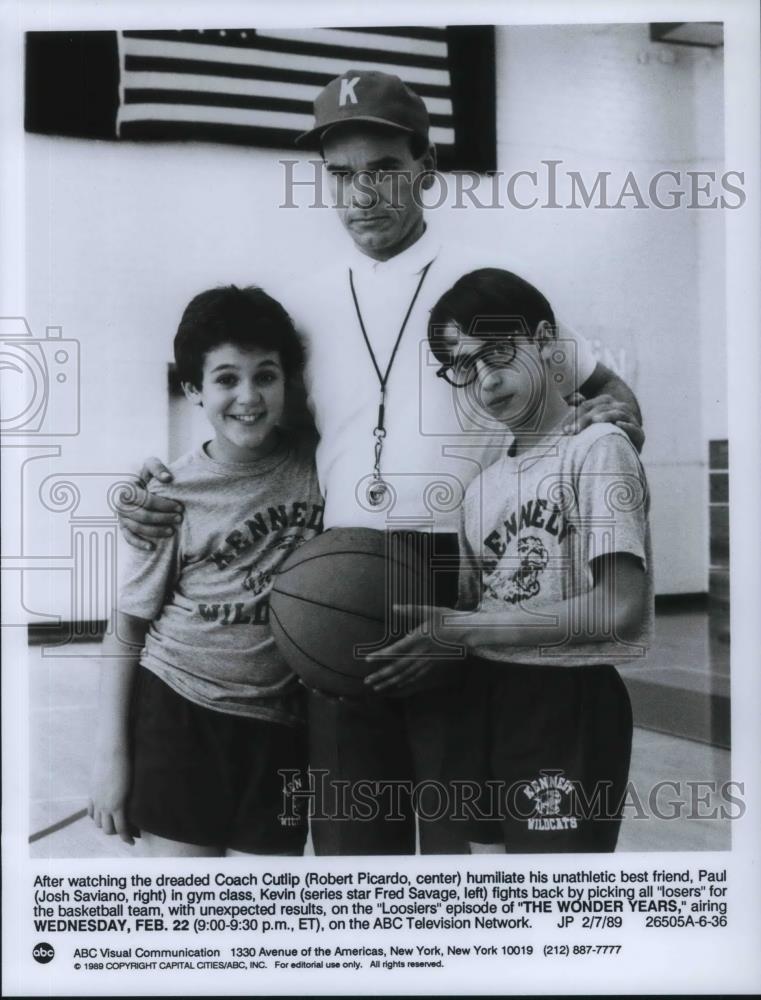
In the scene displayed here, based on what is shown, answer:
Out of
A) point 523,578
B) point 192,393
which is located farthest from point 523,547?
point 192,393

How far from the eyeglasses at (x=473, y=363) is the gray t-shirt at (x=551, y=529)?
262 mm

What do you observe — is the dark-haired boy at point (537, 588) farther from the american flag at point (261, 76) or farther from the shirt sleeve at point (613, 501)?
the american flag at point (261, 76)

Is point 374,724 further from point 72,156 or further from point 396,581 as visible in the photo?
point 72,156

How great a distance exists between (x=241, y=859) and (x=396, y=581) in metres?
1.00

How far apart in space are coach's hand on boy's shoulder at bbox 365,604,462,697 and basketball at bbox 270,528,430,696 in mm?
23

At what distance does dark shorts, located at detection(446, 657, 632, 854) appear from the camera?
2945 mm

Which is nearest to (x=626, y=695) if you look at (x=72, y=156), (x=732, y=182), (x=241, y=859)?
(x=241, y=859)

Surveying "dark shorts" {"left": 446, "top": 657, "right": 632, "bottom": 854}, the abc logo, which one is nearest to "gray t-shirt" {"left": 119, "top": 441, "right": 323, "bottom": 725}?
"dark shorts" {"left": 446, "top": 657, "right": 632, "bottom": 854}

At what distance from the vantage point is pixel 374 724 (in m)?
2.94

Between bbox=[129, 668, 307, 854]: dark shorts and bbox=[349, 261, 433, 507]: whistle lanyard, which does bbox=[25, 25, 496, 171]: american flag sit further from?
bbox=[129, 668, 307, 854]: dark shorts

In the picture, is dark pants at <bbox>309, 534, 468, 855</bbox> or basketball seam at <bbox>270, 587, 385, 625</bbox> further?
dark pants at <bbox>309, 534, 468, 855</bbox>

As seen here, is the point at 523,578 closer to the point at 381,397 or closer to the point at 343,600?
the point at 343,600

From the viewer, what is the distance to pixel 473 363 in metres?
2.96
